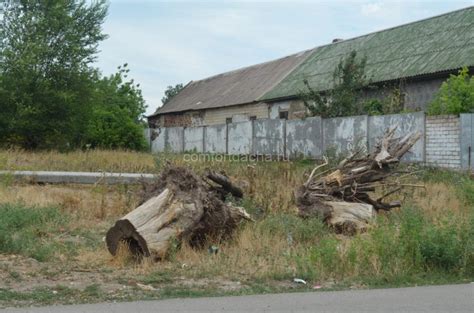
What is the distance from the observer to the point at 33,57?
2862 cm

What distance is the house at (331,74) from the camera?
25.0 metres

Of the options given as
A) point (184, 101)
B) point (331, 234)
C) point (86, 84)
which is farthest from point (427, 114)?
point (184, 101)

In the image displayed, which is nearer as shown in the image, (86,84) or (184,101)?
(86,84)

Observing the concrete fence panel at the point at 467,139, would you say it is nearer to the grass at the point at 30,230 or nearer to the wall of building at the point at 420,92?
the wall of building at the point at 420,92

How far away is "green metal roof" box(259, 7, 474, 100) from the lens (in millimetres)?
24672

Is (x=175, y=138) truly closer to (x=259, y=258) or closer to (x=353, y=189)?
(x=353, y=189)

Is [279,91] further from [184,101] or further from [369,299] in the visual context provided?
[369,299]

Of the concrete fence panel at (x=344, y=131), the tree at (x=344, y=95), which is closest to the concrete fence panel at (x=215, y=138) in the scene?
the tree at (x=344, y=95)

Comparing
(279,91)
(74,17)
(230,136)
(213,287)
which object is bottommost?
(213,287)

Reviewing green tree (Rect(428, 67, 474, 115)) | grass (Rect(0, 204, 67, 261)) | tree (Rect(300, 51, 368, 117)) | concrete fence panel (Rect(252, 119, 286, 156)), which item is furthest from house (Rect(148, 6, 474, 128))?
grass (Rect(0, 204, 67, 261))

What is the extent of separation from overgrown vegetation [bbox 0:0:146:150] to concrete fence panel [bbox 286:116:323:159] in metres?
11.6

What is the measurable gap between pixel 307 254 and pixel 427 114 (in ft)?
44.9

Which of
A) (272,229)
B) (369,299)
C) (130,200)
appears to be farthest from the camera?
(130,200)

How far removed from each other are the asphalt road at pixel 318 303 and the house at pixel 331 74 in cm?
1797
